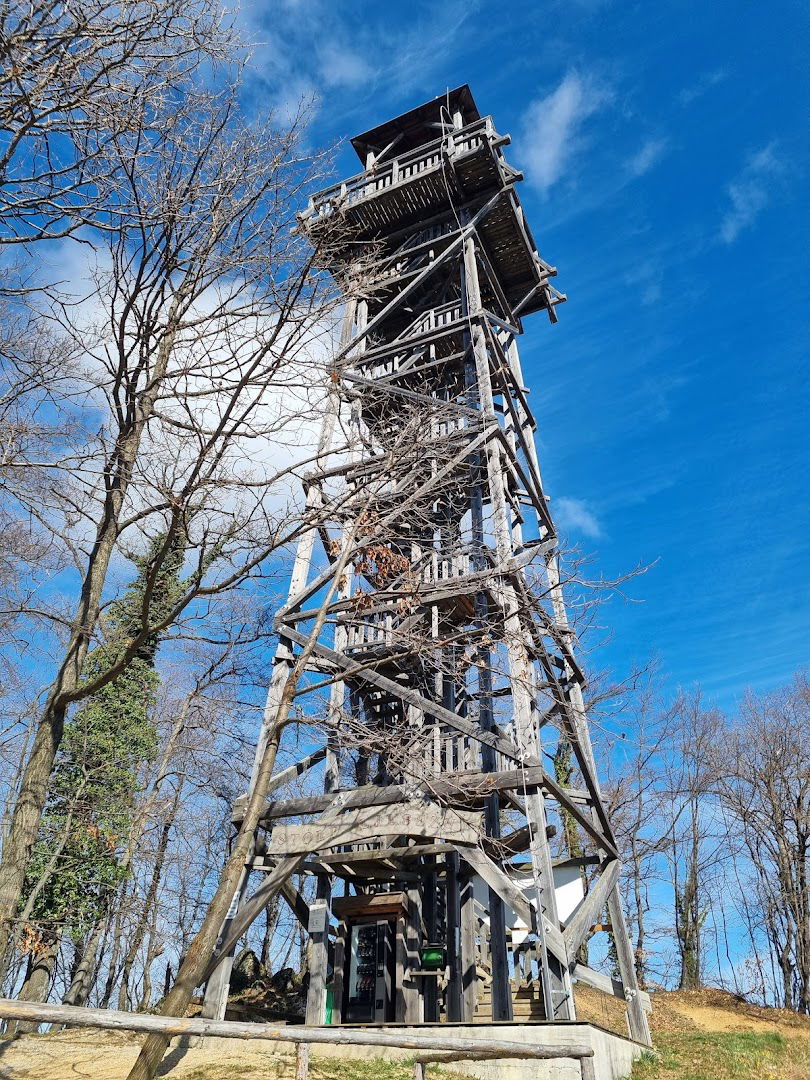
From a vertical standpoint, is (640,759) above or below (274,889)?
above

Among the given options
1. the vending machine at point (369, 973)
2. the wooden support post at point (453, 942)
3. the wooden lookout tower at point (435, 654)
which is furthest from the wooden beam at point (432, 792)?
the vending machine at point (369, 973)

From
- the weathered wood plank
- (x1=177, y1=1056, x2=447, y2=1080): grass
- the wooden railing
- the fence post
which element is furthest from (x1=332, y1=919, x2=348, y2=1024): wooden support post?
the wooden railing

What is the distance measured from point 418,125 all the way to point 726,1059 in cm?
1794

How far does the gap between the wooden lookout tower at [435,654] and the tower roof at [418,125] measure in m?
0.06

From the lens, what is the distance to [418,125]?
52.7 ft

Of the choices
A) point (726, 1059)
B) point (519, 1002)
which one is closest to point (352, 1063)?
point (519, 1002)

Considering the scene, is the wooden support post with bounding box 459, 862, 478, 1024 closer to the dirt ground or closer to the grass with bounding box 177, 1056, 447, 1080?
the dirt ground

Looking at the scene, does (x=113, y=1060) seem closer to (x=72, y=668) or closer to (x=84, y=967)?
(x=72, y=668)

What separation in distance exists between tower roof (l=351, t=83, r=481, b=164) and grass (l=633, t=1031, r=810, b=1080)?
1650 centimetres

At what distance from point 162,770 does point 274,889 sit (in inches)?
392

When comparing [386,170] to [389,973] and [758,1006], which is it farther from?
[758,1006]

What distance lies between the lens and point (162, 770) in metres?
17.5

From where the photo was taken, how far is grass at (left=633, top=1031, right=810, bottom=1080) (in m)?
9.29

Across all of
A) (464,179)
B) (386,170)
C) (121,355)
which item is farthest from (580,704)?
(386,170)
